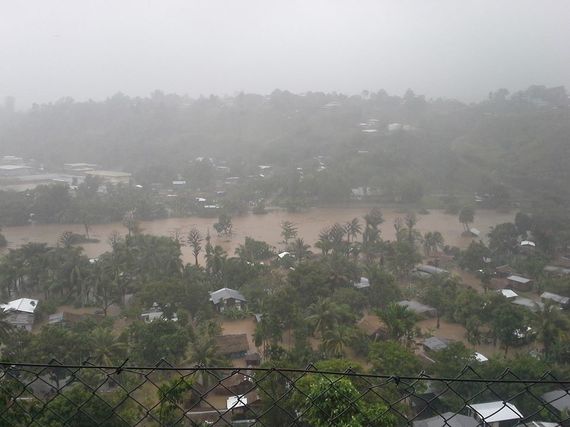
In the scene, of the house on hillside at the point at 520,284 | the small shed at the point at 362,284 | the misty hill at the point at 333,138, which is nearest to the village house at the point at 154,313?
the small shed at the point at 362,284

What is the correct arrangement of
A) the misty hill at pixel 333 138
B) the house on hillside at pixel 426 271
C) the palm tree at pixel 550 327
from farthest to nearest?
the misty hill at pixel 333 138
the house on hillside at pixel 426 271
the palm tree at pixel 550 327

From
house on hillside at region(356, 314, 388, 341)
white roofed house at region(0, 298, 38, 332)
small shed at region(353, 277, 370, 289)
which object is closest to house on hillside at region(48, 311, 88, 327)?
white roofed house at region(0, 298, 38, 332)

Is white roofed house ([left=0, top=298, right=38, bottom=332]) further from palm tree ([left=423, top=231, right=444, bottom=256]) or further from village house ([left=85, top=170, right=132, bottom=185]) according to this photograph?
village house ([left=85, top=170, right=132, bottom=185])

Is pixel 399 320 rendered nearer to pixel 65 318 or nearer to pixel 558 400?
pixel 558 400

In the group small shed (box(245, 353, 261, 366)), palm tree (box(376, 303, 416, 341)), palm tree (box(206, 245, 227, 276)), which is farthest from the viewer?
palm tree (box(206, 245, 227, 276))

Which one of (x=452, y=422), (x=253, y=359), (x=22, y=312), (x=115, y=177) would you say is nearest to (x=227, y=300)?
(x=253, y=359)

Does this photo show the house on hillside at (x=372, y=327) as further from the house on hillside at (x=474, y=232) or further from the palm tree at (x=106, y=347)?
the house on hillside at (x=474, y=232)

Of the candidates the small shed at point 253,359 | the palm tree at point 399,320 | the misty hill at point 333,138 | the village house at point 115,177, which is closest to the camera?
the palm tree at point 399,320
